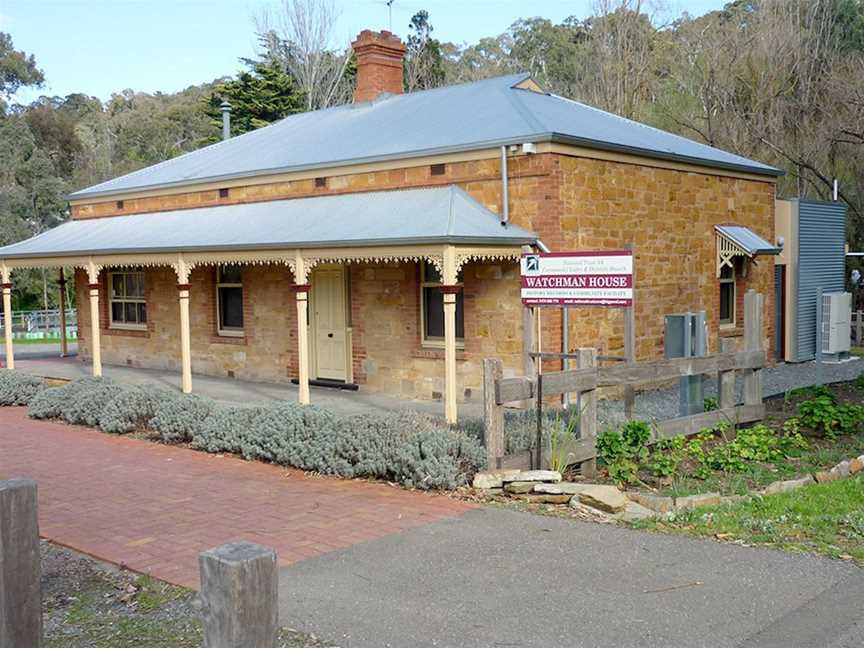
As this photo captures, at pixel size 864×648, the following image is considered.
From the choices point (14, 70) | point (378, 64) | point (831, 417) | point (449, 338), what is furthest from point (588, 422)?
point (14, 70)

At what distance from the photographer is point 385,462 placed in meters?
8.60

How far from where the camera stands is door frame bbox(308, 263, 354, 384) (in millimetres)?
15289

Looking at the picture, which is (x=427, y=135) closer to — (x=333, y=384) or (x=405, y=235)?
(x=405, y=235)

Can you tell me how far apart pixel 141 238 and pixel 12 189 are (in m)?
30.0

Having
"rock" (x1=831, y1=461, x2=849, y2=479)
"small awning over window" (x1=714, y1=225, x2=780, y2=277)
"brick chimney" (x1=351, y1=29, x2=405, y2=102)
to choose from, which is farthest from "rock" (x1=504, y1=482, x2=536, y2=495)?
"brick chimney" (x1=351, y1=29, x2=405, y2=102)

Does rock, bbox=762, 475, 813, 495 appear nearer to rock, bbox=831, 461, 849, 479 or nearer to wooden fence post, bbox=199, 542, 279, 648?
rock, bbox=831, 461, 849, 479

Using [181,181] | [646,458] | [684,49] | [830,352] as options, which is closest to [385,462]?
[646,458]

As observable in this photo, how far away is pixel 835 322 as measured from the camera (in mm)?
17453

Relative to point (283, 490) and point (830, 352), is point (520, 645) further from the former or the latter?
point (830, 352)

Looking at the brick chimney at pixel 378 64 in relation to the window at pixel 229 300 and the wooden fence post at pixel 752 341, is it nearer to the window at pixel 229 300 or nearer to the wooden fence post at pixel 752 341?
the window at pixel 229 300

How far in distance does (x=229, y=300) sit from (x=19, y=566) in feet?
46.6

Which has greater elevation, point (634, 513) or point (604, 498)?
point (604, 498)

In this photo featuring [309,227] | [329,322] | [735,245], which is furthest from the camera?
[735,245]

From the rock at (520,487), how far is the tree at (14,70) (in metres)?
64.6
